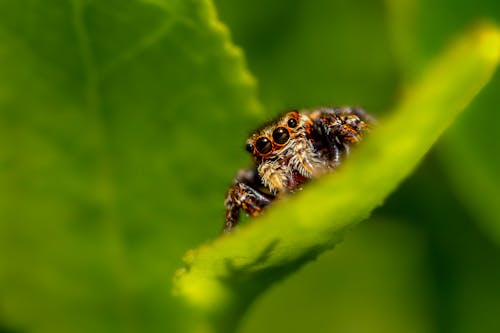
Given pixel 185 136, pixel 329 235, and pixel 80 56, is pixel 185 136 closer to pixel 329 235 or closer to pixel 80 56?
pixel 80 56

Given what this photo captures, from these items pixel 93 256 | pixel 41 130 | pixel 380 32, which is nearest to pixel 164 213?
pixel 93 256

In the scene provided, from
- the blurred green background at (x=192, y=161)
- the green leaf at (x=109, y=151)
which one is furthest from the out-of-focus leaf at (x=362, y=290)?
the green leaf at (x=109, y=151)

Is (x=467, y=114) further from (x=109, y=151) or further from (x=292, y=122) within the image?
(x=109, y=151)

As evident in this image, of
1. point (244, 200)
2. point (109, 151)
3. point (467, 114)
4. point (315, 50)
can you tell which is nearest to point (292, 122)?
point (244, 200)

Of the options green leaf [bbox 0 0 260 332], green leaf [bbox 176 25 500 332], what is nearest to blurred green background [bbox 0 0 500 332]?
green leaf [bbox 0 0 260 332]

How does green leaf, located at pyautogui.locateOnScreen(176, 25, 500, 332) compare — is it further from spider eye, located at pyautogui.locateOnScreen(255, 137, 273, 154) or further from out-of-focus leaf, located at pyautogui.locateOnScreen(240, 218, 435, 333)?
out-of-focus leaf, located at pyautogui.locateOnScreen(240, 218, 435, 333)

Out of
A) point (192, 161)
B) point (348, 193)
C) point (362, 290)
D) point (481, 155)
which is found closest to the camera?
point (348, 193)
